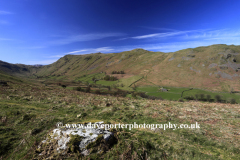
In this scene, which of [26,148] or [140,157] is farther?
[26,148]

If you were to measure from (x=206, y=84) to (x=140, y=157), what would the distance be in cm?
15891

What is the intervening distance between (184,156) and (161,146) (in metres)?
1.08

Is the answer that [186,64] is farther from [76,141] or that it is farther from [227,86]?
[76,141]

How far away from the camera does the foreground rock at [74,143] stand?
4.51 m

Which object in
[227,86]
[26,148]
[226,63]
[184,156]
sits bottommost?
[227,86]

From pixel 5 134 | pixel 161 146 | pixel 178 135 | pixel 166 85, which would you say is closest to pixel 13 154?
pixel 5 134

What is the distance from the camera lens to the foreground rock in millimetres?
4512

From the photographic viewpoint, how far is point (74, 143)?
4762 millimetres

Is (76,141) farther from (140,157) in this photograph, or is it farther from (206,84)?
(206,84)

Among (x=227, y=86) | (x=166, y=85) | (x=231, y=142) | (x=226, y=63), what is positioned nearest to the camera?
(x=231, y=142)

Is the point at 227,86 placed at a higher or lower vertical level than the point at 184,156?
lower

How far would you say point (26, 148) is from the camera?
16.3 feet

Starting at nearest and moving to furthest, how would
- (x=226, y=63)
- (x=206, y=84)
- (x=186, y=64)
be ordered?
1. (x=206, y=84)
2. (x=226, y=63)
3. (x=186, y=64)

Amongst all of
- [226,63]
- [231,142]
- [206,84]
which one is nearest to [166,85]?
[206,84]
